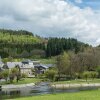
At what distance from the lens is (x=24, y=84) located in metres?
107

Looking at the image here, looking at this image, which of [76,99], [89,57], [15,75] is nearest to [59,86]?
[15,75]

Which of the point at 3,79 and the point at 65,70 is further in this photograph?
the point at 65,70

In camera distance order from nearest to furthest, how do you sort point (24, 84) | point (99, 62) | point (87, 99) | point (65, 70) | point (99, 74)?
point (87, 99) < point (24, 84) < point (99, 74) < point (65, 70) < point (99, 62)

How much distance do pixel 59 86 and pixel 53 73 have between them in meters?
22.7

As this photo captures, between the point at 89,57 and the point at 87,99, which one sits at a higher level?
the point at 89,57

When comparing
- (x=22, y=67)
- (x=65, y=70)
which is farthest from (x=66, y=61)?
(x=22, y=67)

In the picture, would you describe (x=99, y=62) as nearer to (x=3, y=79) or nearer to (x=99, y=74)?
(x=99, y=74)

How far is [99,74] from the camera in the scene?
12900cm

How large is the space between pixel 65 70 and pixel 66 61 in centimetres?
470

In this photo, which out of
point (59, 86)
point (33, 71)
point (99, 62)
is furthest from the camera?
point (33, 71)

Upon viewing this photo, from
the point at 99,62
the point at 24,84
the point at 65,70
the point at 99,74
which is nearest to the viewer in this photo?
the point at 24,84

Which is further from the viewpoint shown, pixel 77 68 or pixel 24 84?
pixel 77 68

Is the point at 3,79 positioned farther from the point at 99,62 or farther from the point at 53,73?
the point at 99,62

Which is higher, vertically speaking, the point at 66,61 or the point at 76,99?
the point at 66,61
